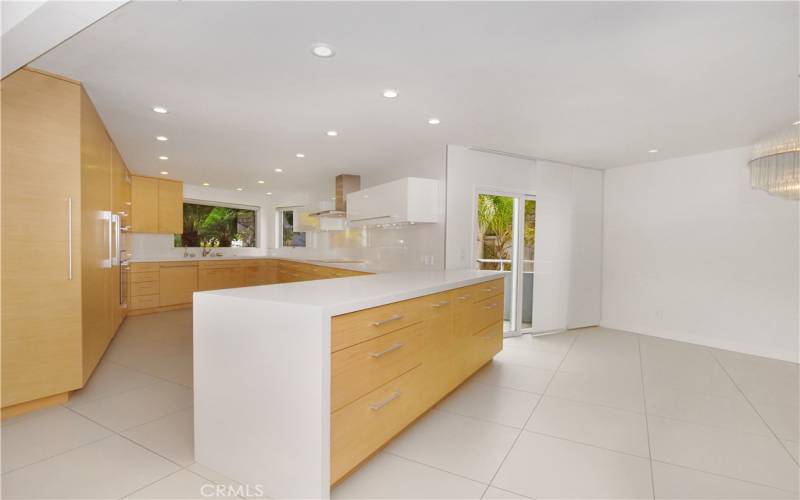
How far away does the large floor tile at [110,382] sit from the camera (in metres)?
2.65

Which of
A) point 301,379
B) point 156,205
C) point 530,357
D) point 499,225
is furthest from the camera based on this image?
point 156,205

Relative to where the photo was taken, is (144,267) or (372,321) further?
(144,267)

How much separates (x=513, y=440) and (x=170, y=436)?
1990 mm

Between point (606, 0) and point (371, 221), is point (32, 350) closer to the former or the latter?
point (371, 221)

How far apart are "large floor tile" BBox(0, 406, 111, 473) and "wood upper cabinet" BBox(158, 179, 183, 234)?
14.9ft

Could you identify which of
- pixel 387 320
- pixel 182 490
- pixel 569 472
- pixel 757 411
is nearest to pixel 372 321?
pixel 387 320

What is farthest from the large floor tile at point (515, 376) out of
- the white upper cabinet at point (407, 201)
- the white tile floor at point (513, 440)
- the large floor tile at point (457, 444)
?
the white upper cabinet at point (407, 201)

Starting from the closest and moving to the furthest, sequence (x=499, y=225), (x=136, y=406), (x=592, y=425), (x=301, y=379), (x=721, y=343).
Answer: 1. (x=301, y=379)
2. (x=592, y=425)
3. (x=136, y=406)
4. (x=721, y=343)
5. (x=499, y=225)

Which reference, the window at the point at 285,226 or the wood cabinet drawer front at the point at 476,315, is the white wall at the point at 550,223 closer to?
the wood cabinet drawer front at the point at 476,315

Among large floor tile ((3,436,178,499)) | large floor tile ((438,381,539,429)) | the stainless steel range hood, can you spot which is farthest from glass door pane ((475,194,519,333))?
large floor tile ((3,436,178,499))

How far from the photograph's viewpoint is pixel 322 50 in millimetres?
2150

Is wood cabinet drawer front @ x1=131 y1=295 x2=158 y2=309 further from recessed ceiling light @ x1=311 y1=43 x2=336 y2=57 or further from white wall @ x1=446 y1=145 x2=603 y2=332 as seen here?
recessed ceiling light @ x1=311 y1=43 x2=336 y2=57

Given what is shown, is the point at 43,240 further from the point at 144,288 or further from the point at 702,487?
the point at 702,487

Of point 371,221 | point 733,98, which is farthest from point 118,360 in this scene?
point 733,98
